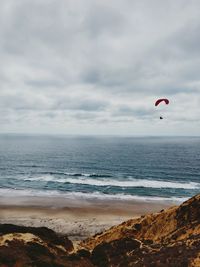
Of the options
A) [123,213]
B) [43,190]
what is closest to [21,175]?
[43,190]

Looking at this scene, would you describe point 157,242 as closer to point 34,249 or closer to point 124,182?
point 34,249

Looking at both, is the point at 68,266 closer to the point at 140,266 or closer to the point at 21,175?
the point at 140,266

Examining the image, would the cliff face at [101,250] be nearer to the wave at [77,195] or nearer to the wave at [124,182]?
the wave at [77,195]

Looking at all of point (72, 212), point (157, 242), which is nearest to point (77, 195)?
point (72, 212)

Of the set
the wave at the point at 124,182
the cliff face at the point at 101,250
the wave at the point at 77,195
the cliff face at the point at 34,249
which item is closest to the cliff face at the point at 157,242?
the cliff face at the point at 101,250

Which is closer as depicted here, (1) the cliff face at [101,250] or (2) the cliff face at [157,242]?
(1) the cliff face at [101,250]

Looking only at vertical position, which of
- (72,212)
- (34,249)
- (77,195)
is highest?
(34,249)

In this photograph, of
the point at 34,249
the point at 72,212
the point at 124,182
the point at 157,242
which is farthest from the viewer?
the point at 124,182

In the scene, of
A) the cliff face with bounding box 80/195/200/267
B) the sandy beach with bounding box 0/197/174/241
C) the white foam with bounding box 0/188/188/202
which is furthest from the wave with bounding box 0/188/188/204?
the cliff face with bounding box 80/195/200/267
